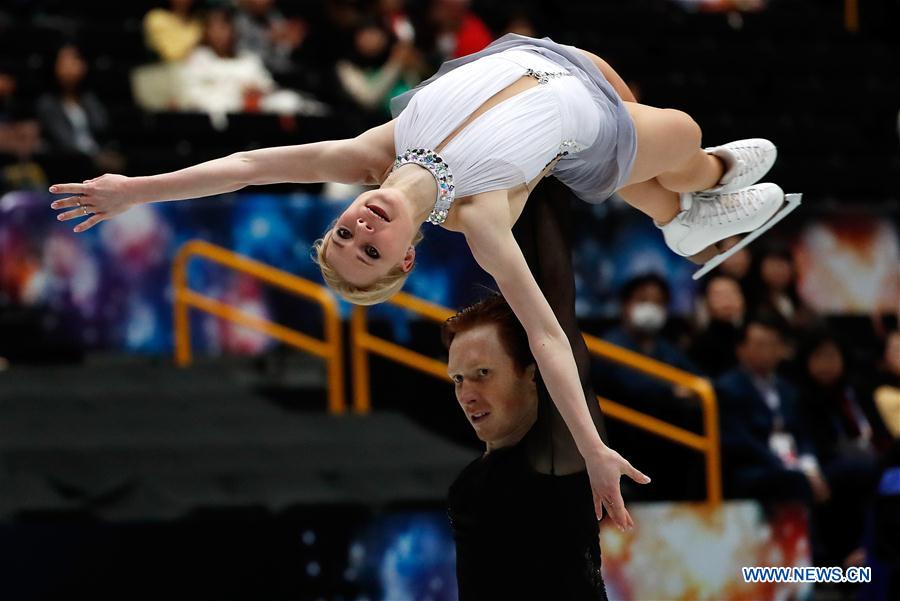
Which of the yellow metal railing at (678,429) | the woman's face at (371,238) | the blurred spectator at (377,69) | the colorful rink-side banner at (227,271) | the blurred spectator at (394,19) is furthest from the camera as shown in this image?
the blurred spectator at (394,19)

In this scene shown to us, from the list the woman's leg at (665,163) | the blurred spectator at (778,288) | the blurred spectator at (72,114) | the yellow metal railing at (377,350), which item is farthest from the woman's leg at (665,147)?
the blurred spectator at (72,114)

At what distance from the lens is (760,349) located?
7.39 meters

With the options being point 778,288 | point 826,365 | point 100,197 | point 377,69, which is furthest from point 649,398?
point 100,197

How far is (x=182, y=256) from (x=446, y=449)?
1.70 metres

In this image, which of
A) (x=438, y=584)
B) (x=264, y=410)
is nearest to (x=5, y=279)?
(x=264, y=410)

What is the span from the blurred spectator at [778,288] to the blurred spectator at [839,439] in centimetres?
44

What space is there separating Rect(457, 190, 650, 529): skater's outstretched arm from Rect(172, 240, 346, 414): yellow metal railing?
3608mm

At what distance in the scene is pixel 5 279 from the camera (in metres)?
7.68

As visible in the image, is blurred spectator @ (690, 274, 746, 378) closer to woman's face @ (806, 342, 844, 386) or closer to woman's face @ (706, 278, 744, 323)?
woman's face @ (706, 278, 744, 323)

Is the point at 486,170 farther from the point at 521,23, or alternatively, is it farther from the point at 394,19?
the point at 521,23

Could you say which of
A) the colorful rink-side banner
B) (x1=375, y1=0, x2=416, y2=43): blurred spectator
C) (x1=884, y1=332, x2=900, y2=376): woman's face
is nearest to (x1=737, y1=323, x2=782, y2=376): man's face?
(x1=884, y1=332, x2=900, y2=376): woman's face

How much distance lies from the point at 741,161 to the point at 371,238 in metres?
1.48

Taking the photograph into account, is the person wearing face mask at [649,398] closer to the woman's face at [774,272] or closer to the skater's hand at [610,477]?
the woman's face at [774,272]

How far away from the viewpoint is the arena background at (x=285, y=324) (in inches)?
241
